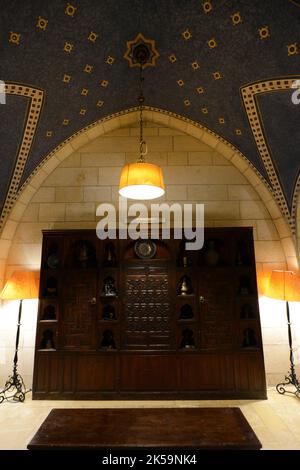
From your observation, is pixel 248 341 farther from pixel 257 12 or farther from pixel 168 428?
pixel 257 12

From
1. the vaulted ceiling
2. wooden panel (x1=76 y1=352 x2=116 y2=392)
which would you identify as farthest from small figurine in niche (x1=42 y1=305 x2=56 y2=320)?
the vaulted ceiling

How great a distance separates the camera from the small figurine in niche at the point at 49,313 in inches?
156

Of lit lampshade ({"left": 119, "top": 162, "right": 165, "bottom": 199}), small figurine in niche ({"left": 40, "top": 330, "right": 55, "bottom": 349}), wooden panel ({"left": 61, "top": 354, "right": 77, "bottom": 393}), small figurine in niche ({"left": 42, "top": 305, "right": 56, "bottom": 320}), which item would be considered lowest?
wooden panel ({"left": 61, "top": 354, "right": 77, "bottom": 393})

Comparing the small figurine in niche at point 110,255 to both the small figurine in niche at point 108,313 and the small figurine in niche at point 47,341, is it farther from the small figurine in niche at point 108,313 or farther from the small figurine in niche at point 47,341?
the small figurine in niche at point 47,341

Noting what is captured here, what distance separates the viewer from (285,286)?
11.9ft

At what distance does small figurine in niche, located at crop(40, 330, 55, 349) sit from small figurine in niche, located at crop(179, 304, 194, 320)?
1.76 metres

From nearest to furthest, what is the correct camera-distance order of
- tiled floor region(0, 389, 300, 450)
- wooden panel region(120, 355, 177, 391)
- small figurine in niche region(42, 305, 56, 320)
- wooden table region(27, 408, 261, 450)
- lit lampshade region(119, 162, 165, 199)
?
1. wooden table region(27, 408, 261, 450)
2. lit lampshade region(119, 162, 165, 199)
3. tiled floor region(0, 389, 300, 450)
4. wooden panel region(120, 355, 177, 391)
5. small figurine in niche region(42, 305, 56, 320)

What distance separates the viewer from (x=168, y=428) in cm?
199

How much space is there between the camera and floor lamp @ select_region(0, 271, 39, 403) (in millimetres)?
3717

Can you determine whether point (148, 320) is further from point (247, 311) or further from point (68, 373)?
point (247, 311)

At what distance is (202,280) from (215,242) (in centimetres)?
59

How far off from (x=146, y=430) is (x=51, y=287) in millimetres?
2538

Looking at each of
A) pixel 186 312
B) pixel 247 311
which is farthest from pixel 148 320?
pixel 247 311

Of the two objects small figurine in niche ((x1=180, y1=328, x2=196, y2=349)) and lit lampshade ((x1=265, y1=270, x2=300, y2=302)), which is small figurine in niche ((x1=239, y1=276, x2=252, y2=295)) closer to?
lit lampshade ((x1=265, y1=270, x2=300, y2=302))
